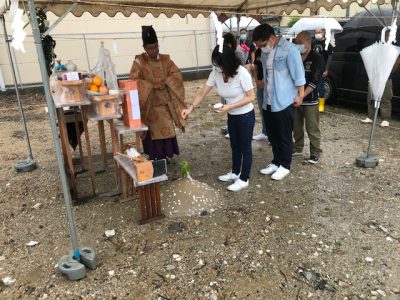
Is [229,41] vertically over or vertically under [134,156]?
over

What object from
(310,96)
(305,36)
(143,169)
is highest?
(305,36)

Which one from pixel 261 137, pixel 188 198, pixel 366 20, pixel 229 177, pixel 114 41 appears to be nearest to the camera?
pixel 188 198

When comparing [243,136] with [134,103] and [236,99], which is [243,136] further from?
[134,103]

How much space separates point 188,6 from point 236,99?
6.46ft

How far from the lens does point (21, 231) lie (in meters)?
3.17

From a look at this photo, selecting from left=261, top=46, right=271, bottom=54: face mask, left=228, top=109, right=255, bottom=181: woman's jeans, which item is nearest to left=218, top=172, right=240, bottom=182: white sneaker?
left=228, top=109, right=255, bottom=181: woman's jeans

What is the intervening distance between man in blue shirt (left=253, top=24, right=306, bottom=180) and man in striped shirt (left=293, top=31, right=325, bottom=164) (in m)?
0.49

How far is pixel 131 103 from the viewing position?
323cm

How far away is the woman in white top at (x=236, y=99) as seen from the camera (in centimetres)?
327

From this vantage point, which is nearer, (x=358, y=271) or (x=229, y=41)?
(x=358, y=271)

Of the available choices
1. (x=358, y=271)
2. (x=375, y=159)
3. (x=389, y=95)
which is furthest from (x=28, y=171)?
(x=389, y=95)

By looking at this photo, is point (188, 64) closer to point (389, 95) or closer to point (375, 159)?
point (389, 95)

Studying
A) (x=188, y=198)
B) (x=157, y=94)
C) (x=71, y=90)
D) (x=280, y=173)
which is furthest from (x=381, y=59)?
(x=71, y=90)

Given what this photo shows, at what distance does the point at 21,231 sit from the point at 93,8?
295cm
